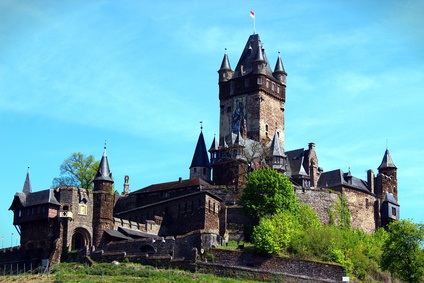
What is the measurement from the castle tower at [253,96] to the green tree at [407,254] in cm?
3042

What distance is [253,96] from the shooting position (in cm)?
10250

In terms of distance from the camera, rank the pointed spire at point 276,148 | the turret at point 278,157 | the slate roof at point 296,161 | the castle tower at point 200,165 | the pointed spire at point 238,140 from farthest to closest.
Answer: the castle tower at point 200,165
the slate roof at point 296,161
the pointed spire at point 276,148
the pointed spire at point 238,140
the turret at point 278,157

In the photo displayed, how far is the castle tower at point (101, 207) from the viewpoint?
82938mm

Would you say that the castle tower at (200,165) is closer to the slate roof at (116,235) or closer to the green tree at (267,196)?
the green tree at (267,196)

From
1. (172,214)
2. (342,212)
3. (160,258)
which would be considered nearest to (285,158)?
(342,212)

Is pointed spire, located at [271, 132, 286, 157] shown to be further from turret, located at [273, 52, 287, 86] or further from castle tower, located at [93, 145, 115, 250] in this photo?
castle tower, located at [93, 145, 115, 250]

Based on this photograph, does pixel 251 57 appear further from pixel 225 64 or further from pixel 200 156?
pixel 200 156

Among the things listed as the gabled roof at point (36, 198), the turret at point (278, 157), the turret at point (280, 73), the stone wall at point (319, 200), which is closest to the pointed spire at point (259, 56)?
the turret at point (280, 73)

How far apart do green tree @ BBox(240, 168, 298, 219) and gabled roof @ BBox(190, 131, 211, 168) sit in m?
13.7

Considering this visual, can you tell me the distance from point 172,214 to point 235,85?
21.4 m

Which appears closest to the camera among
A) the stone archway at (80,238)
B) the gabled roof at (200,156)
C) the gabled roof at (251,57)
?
the stone archway at (80,238)

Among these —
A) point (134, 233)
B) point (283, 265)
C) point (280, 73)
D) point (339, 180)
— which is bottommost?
point (283, 265)

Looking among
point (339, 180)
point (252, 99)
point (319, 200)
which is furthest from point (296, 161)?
point (252, 99)

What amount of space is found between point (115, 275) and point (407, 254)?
21777 millimetres
